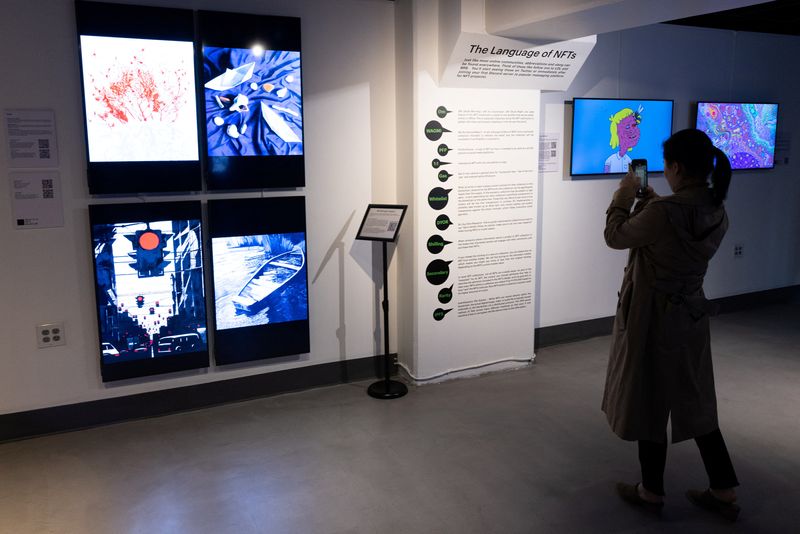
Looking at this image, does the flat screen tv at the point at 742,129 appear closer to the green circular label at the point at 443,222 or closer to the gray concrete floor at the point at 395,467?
the gray concrete floor at the point at 395,467

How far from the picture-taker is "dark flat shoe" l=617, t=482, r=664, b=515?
2971mm

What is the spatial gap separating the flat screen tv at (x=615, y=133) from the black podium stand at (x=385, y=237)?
1954 mm

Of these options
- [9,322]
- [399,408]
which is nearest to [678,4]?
[399,408]

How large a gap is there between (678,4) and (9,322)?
402 cm

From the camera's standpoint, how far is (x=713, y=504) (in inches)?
117

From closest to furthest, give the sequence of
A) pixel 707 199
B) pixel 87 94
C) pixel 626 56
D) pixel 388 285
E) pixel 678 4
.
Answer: pixel 707 199, pixel 678 4, pixel 87 94, pixel 388 285, pixel 626 56

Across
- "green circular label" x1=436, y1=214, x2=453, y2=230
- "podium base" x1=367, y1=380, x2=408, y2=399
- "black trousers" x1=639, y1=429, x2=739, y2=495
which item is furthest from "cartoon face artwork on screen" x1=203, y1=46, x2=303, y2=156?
"black trousers" x1=639, y1=429, x2=739, y2=495

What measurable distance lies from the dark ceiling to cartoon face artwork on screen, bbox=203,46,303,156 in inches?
147

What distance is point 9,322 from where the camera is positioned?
3.66 m

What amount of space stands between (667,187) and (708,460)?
3.84 meters

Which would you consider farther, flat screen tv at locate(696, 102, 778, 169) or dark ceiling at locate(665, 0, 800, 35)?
flat screen tv at locate(696, 102, 778, 169)

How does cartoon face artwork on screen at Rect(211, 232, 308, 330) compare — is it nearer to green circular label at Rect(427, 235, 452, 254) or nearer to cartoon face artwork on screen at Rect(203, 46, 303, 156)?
cartoon face artwork on screen at Rect(203, 46, 303, 156)

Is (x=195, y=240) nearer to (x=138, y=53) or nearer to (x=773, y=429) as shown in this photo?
(x=138, y=53)

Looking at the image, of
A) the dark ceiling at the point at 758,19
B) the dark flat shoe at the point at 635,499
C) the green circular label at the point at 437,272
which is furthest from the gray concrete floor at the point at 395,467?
the dark ceiling at the point at 758,19
